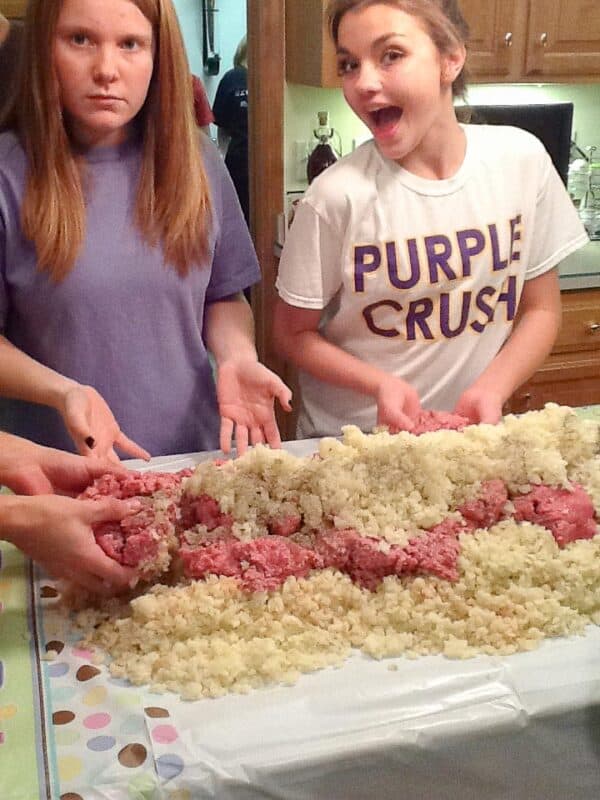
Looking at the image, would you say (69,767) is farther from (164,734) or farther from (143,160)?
(143,160)

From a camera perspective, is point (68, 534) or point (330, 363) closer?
point (68, 534)

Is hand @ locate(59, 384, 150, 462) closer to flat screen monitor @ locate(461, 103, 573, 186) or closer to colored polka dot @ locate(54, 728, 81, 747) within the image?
colored polka dot @ locate(54, 728, 81, 747)

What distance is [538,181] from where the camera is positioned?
1.26 meters

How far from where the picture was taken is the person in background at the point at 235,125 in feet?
8.11

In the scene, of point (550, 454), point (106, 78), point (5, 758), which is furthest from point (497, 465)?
point (106, 78)

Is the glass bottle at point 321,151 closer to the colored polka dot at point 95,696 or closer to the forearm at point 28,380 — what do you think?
the forearm at point 28,380

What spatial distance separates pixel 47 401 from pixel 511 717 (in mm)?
639

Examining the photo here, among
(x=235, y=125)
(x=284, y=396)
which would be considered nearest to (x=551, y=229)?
(x=284, y=396)

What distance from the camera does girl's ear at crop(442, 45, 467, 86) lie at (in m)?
1.18

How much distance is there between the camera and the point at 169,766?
576 mm

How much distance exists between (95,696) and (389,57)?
87cm

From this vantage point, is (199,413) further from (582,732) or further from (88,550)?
(582,732)

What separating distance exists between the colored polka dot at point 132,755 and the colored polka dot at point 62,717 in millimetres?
54

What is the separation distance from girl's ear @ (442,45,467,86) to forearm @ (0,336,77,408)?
2.16 ft
